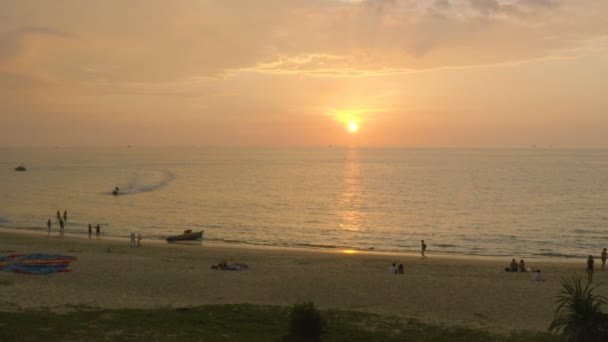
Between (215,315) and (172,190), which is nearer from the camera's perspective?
(215,315)

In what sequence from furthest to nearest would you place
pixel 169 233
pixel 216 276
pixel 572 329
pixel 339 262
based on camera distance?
pixel 169 233 → pixel 339 262 → pixel 216 276 → pixel 572 329

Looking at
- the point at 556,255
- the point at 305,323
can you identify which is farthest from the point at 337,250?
the point at 305,323

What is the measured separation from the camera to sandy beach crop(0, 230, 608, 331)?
2050 cm

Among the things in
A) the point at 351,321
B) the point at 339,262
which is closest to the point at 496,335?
the point at 351,321

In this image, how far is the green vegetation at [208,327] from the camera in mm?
15008

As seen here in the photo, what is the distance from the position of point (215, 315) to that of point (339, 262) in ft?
52.0

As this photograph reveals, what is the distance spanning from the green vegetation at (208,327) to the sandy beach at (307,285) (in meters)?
1.70

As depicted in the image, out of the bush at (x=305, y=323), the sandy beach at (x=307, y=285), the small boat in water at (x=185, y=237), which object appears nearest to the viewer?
the bush at (x=305, y=323)

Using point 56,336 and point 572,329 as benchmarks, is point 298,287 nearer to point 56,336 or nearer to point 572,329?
point 56,336

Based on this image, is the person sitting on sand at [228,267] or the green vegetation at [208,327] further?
the person sitting on sand at [228,267]

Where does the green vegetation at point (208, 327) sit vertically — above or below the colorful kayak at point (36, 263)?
below

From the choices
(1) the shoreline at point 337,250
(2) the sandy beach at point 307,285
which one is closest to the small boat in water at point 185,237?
(1) the shoreline at point 337,250

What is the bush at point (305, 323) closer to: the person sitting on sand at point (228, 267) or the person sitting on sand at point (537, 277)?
the person sitting on sand at point (228, 267)

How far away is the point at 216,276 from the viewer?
26.7 metres
